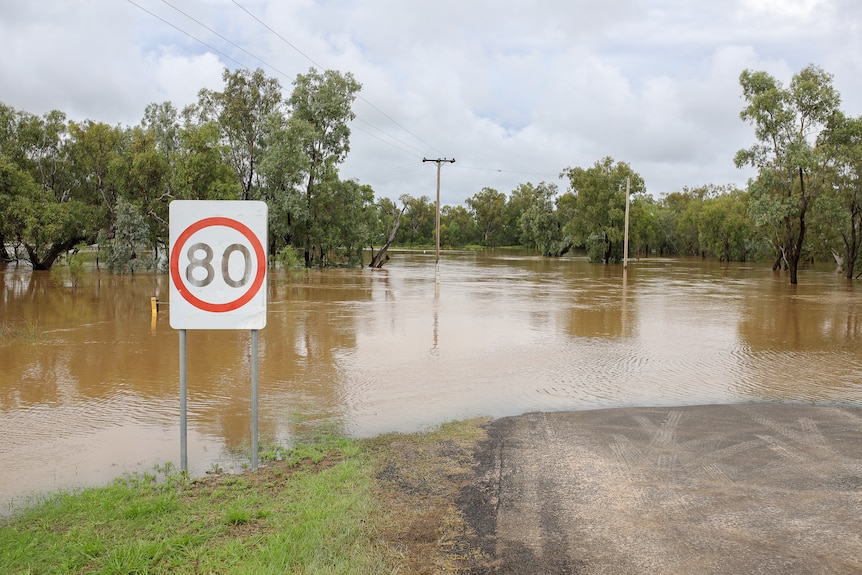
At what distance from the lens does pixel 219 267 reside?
5184 mm

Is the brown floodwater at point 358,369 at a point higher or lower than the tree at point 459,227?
lower

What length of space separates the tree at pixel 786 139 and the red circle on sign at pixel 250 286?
1371 inches

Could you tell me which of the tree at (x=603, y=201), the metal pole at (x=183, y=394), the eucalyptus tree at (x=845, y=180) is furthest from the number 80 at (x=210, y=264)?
the tree at (x=603, y=201)

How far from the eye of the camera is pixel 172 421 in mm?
7742

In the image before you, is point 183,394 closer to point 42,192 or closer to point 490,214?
point 42,192

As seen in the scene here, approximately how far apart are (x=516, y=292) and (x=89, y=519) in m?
24.7

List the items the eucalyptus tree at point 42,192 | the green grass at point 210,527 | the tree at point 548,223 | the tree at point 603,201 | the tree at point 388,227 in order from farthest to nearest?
the tree at point 548,223, the tree at point 603,201, the tree at point 388,227, the eucalyptus tree at point 42,192, the green grass at point 210,527

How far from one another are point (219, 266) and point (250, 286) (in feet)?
0.98

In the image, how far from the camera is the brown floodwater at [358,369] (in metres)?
7.09

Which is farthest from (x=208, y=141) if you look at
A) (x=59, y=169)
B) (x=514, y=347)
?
(x=514, y=347)

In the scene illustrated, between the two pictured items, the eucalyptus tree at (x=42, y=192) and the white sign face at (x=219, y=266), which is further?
the eucalyptus tree at (x=42, y=192)

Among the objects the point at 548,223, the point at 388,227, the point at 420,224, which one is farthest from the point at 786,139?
the point at 420,224

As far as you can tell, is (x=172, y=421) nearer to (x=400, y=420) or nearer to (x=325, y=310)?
(x=400, y=420)

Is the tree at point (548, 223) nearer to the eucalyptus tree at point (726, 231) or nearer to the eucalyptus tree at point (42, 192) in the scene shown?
the eucalyptus tree at point (726, 231)
